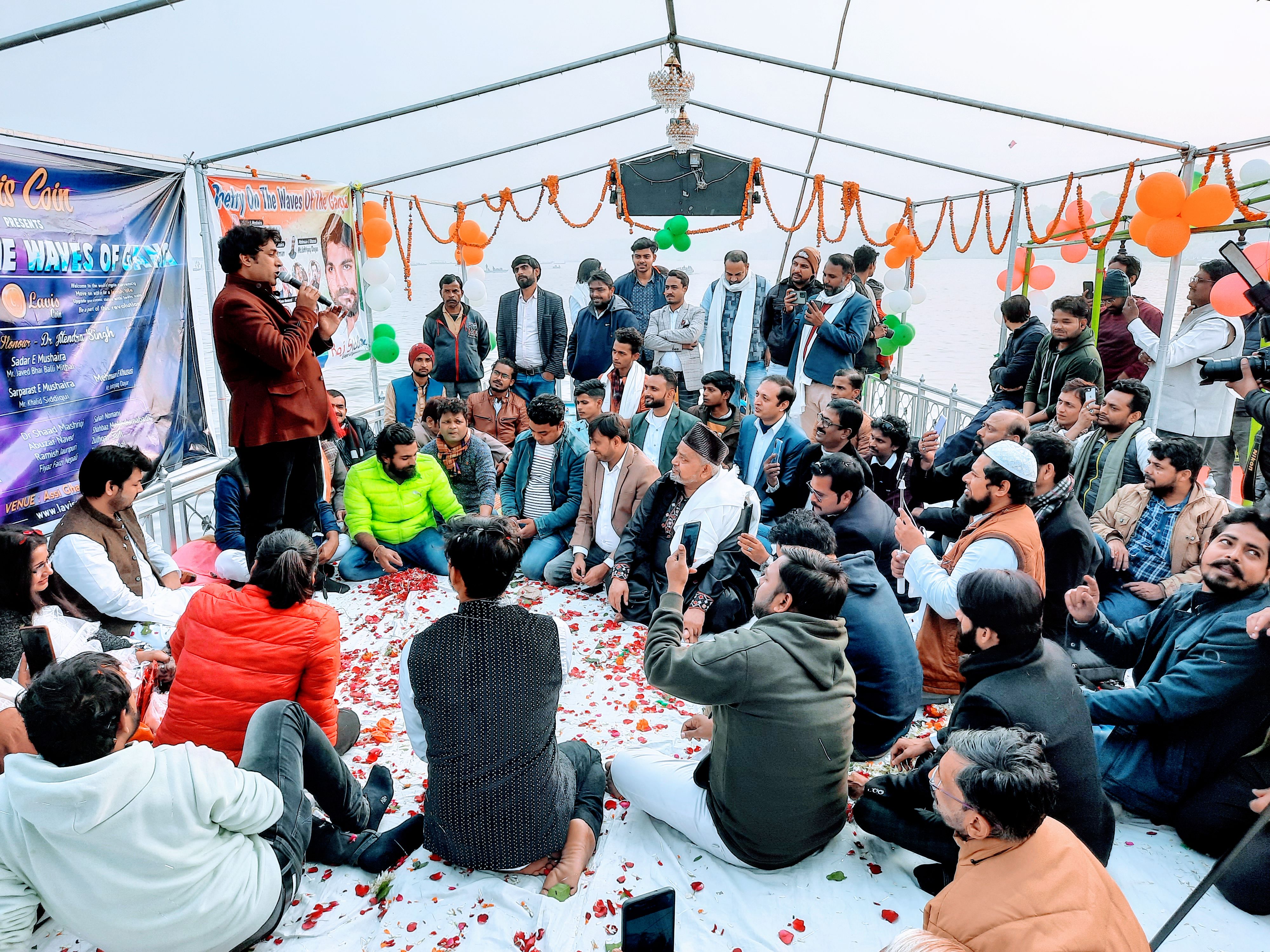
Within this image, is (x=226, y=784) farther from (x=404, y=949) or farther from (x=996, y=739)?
(x=996, y=739)

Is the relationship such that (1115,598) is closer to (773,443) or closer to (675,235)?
(773,443)

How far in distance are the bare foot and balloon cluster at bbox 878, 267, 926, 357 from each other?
6.74 meters

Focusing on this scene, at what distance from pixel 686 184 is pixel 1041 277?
4586 millimetres

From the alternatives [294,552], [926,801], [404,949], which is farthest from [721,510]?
[404,949]

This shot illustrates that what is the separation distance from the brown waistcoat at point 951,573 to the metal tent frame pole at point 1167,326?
2810 mm

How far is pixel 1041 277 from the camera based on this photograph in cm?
966

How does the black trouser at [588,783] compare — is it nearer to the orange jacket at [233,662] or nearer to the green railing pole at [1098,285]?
the orange jacket at [233,662]

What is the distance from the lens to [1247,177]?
8273 millimetres

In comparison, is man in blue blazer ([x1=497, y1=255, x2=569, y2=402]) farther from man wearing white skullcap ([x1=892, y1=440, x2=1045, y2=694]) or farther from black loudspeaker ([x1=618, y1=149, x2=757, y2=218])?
man wearing white skullcap ([x1=892, y1=440, x2=1045, y2=694])

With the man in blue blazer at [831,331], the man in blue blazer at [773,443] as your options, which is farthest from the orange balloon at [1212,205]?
the man in blue blazer at [773,443]

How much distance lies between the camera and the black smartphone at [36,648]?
2.75 meters

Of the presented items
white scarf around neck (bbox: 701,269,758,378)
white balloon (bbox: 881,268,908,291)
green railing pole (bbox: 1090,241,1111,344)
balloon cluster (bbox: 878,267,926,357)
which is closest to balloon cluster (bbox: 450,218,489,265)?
white scarf around neck (bbox: 701,269,758,378)

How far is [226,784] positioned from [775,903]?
1626 millimetres

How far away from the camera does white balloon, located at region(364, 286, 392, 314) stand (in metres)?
7.71
